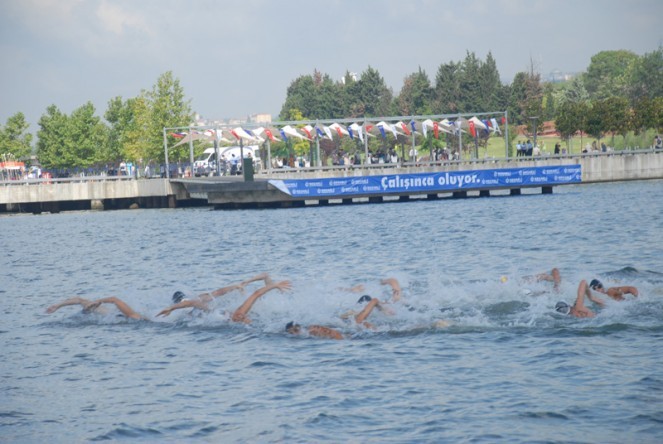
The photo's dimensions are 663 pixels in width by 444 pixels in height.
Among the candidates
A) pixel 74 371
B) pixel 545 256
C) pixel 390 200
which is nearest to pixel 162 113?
pixel 390 200

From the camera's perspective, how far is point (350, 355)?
16.1 meters

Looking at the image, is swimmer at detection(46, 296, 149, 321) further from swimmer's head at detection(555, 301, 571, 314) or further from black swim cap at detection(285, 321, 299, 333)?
swimmer's head at detection(555, 301, 571, 314)

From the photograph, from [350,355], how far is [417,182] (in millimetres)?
48648

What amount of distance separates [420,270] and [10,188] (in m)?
51.0

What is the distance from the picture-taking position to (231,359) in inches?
643

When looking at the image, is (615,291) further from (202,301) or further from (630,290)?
(202,301)

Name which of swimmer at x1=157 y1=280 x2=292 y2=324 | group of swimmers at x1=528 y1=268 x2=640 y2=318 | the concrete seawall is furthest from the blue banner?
group of swimmers at x1=528 y1=268 x2=640 y2=318

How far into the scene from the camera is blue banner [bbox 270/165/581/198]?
63.2 meters

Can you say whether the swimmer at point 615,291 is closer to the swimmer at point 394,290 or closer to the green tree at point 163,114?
the swimmer at point 394,290

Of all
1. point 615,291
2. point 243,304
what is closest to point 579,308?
point 615,291

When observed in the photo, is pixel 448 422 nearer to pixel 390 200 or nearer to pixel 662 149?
pixel 390 200

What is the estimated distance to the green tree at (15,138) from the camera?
104 m

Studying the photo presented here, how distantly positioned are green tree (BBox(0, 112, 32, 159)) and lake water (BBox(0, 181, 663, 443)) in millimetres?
75915

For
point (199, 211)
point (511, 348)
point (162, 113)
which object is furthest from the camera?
point (162, 113)
